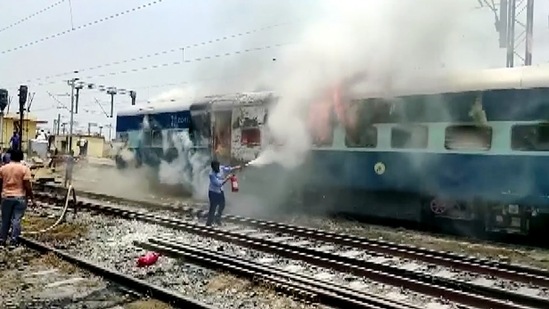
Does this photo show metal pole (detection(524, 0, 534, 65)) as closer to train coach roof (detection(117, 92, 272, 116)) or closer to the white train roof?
the white train roof

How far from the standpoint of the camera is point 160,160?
64.4 ft

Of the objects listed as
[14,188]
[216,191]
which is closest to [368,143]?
[216,191]

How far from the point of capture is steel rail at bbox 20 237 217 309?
6.42m

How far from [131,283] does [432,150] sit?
7021 millimetres

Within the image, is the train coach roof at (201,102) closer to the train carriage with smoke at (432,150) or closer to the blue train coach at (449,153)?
the train carriage with smoke at (432,150)

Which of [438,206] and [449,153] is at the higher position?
[449,153]

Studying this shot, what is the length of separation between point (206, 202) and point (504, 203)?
A: 944 cm

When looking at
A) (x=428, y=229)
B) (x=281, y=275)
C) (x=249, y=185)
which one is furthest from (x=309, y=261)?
(x=249, y=185)

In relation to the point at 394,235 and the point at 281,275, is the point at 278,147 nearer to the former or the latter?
the point at 394,235

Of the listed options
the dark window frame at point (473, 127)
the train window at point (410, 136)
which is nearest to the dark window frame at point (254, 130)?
the train window at point (410, 136)

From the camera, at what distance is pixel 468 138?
37.3ft

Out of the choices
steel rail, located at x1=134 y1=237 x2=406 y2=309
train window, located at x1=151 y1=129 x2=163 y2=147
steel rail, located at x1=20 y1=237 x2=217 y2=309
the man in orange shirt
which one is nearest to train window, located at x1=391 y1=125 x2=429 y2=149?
steel rail, located at x1=134 y1=237 x2=406 y2=309

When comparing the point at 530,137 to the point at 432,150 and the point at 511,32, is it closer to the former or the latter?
the point at 432,150

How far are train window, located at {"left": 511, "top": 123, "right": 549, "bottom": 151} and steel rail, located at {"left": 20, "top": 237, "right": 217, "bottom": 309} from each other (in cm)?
712
